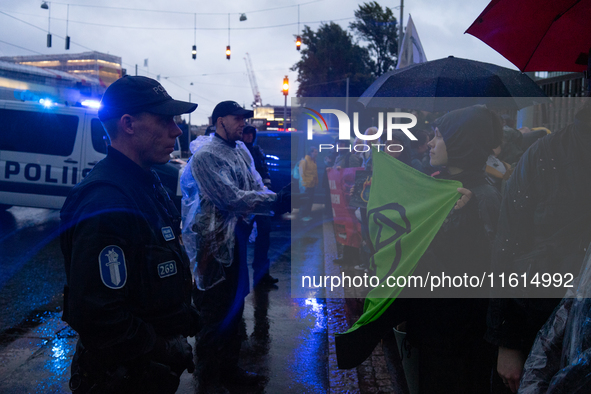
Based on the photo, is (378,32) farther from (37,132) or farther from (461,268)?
(461,268)

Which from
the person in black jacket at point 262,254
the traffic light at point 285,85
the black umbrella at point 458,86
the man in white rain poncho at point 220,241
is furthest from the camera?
the traffic light at point 285,85

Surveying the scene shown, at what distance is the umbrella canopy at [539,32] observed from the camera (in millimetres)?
2465

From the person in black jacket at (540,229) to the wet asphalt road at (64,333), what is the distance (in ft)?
7.01

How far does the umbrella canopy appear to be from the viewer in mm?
2465

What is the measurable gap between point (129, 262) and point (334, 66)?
1810 inches

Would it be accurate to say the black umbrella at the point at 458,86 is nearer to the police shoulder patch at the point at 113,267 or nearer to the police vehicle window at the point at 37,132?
the police shoulder patch at the point at 113,267

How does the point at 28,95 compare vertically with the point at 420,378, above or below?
above

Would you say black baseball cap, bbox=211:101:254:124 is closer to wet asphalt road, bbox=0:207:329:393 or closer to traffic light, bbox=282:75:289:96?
wet asphalt road, bbox=0:207:329:393

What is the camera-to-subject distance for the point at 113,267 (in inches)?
69.7

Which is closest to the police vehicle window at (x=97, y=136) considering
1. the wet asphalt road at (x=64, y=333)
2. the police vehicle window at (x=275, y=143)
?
the wet asphalt road at (x=64, y=333)

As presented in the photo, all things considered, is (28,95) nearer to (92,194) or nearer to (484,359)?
(92,194)

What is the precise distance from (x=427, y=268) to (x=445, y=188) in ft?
1.43

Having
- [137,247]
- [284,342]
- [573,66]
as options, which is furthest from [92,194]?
[284,342]

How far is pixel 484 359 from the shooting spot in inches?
98.6
